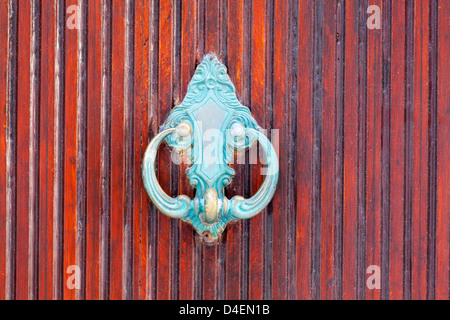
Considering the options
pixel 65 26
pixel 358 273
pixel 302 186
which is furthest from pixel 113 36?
pixel 358 273

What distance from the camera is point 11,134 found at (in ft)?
1.97

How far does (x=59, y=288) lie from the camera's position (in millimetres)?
606

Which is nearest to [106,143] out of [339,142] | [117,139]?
[117,139]

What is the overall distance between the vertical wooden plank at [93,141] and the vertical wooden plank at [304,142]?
0.94ft

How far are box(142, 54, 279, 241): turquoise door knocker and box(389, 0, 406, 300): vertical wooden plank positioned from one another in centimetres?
19

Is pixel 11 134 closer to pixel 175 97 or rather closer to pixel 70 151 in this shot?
pixel 70 151

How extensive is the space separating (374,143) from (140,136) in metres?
0.34

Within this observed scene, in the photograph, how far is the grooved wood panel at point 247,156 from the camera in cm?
59

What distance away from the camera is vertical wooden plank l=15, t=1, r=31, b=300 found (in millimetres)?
595

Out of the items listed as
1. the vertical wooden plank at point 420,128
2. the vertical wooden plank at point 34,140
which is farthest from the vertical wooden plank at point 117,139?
the vertical wooden plank at point 420,128

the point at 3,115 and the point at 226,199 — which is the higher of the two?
the point at 3,115

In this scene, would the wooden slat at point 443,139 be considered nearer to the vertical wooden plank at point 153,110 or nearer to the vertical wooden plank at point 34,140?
the vertical wooden plank at point 153,110
